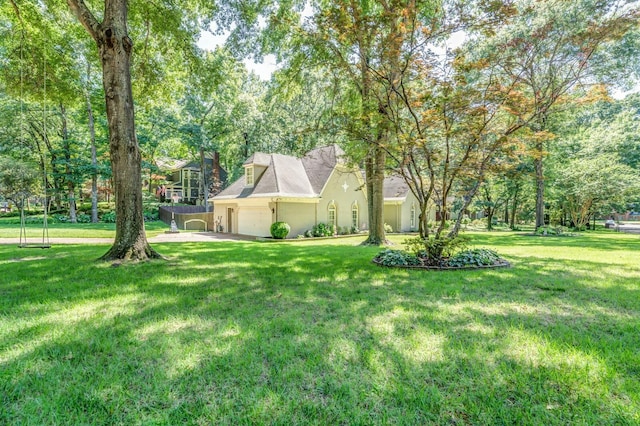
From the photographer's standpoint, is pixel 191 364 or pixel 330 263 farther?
pixel 330 263

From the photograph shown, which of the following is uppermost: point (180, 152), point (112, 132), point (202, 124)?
point (202, 124)

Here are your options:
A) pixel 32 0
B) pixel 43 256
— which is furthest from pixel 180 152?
pixel 43 256

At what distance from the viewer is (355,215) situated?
21.5 meters

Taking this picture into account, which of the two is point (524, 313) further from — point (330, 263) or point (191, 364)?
point (330, 263)

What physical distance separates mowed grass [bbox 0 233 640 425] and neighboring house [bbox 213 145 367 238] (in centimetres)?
1206

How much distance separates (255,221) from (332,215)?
497cm

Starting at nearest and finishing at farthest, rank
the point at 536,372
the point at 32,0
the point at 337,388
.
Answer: the point at 337,388, the point at 536,372, the point at 32,0

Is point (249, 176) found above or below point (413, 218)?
above

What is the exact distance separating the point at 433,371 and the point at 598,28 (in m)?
9.16

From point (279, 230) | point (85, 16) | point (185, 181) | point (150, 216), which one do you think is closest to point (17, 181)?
point (85, 16)

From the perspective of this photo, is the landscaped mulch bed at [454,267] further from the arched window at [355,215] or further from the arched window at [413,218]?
the arched window at [413,218]

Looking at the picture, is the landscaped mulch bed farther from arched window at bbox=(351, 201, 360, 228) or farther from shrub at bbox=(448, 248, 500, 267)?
arched window at bbox=(351, 201, 360, 228)

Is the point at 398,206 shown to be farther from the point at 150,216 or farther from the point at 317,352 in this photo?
the point at 150,216

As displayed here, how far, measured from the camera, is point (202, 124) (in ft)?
93.4
